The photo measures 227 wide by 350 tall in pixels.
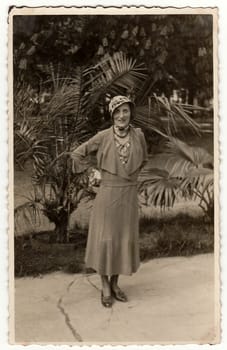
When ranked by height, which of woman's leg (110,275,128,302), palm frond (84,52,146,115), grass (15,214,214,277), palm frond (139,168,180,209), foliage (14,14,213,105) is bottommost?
woman's leg (110,275,128,302)

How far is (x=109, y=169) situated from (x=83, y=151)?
178 millimetres

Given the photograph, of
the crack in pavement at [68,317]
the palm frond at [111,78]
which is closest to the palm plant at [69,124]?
the palm frond at [111,78]

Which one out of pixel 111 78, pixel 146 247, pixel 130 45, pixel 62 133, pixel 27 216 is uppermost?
pixel 130 45

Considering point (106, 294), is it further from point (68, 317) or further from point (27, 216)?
point (27, 216)

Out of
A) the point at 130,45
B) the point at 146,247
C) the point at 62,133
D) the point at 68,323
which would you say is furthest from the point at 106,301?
the point at 130,45

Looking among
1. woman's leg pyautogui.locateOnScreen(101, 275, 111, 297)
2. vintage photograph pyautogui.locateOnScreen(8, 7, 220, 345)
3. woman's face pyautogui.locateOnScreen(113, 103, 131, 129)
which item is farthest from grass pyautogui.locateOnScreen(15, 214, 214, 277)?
woman's face pyautogui.locateOnScreen(113, 103, 131, 129)

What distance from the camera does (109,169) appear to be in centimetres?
446

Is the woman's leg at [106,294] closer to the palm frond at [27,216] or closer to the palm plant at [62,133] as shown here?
the palm plant at [62,133]

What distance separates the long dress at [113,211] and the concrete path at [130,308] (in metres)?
0.12

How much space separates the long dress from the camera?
14.6ft

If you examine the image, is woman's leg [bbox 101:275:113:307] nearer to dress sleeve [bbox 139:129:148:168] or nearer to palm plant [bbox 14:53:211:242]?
palm plant [bbox 14:53:211:242]

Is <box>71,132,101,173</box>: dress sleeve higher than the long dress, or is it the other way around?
<box>71,132,101,173</box>: dress sleeve

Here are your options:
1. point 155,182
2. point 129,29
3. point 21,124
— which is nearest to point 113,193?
point 155,182

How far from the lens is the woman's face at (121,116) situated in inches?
175
